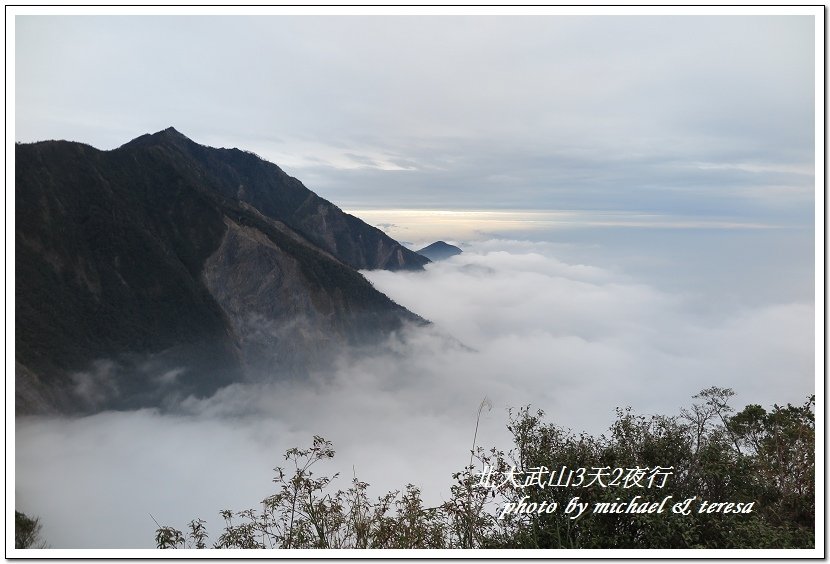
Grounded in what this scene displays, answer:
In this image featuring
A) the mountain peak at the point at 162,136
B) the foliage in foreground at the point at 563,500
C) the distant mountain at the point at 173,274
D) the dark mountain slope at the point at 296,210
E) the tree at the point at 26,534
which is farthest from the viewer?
the dark mountain slope at the point at 296,210

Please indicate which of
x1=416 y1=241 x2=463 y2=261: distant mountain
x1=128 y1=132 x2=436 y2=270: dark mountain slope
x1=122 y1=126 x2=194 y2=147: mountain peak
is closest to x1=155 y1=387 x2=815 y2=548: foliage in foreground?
x1=416 y1=241 x2=463 y2=261: distant mountain

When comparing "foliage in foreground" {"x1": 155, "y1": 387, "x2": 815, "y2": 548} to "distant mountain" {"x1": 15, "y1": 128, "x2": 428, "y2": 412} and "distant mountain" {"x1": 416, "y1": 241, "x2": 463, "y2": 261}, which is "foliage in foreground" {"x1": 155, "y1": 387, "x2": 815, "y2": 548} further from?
"distant mountain" {"x1": 416, "y1": 241, "x2": 463, "y2": 261}

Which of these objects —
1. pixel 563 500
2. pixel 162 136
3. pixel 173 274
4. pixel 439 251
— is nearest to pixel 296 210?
pixel 173 274

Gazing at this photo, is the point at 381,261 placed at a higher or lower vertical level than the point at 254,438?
higher

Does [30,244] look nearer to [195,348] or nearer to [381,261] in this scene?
[195,348]

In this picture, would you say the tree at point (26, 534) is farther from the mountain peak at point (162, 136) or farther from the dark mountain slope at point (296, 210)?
the dark mountain slope at point (296, 210)

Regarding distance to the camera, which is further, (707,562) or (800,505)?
(800,505)

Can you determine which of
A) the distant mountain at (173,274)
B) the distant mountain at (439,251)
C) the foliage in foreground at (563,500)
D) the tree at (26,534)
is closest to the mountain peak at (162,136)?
the distant mountain at (173,274)

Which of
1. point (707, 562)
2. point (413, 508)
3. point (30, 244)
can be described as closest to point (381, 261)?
point (30, 244)
